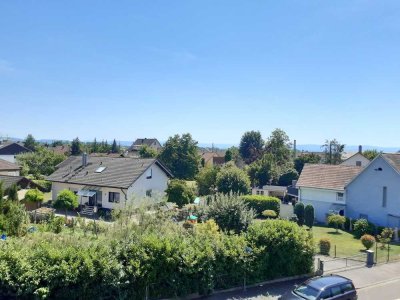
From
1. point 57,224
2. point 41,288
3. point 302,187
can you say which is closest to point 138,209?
point 57,224

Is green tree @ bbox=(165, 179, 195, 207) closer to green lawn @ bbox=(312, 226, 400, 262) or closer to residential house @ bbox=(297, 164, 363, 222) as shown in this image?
residential house @ bbox=(297, 164, 363, 222)

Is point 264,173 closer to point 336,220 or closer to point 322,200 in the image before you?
point 322,200

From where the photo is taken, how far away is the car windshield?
571 inches

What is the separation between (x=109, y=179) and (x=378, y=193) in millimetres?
27145

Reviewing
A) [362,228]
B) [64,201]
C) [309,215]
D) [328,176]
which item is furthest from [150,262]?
[328,176]

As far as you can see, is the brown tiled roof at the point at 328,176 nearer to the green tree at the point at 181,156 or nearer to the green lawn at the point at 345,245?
the green lawn at the point at 345,245

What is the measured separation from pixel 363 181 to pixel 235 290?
2370 cm

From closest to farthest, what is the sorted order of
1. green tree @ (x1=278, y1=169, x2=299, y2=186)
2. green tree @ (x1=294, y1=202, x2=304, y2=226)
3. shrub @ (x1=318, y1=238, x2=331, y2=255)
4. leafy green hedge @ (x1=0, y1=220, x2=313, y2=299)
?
1. leafy green hedge @ (x1=0, y1=220, x2=313, y2=299)
2. shrub @ (x1=318, y1=238, x2=331, y2=255)
3. green tree @ (x1=294, y1=202, x2=304, y2=226)
4. green tree @ (x1=278, y1=169, x2=299, y2=186)

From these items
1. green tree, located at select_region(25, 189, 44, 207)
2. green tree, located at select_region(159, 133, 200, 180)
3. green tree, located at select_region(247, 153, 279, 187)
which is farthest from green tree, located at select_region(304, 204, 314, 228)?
green tree, located at select_region(159, 133, 200, 180)

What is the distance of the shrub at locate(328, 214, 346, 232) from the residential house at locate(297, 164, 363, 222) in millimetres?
2241

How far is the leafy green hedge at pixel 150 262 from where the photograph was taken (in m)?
13.3

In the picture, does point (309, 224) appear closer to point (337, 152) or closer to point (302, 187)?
point (302, 187)

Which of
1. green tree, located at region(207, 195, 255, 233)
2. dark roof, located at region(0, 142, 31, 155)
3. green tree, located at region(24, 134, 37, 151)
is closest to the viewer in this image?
green tree, located at region(207, 195, 255, 233)

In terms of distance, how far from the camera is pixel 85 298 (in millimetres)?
13797
